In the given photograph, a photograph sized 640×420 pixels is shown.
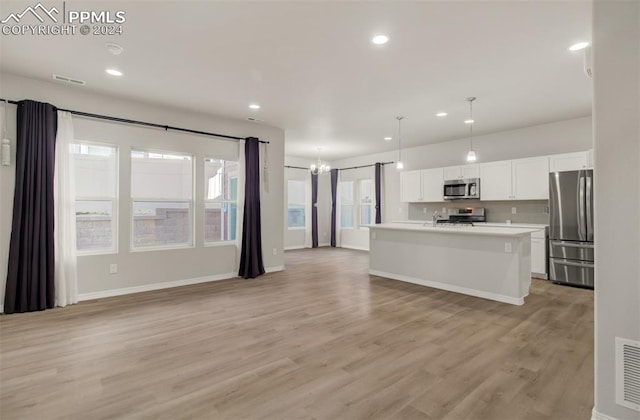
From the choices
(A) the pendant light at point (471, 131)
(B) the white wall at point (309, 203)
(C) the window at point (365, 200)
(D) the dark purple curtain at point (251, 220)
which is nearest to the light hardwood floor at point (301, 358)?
(D) the dark purple curtain at point (251, 220)

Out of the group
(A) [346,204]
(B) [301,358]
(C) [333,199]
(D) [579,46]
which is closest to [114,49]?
(B) [301,358]

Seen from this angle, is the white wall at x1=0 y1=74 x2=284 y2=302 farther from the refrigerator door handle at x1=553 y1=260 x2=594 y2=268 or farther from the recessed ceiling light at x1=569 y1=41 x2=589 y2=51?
the refrigerator door handle at x1=553 y1=260 x2=594 y2=268

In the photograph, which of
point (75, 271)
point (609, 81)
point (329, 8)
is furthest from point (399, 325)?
point (75, 271)

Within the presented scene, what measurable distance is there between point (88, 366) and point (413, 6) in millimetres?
3966

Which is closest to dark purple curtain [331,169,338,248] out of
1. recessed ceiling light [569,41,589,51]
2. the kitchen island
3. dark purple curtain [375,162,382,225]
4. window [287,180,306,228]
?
window [287,180,306,228]

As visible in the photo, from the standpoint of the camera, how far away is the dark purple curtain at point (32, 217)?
367cm

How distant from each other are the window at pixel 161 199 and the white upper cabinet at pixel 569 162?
6515mm

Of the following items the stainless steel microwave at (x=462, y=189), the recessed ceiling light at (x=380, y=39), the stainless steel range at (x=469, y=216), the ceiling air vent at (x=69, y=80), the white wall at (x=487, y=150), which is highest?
the ceiling air vent at (x=69, y=80)

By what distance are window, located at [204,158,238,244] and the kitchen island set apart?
283 centimetres

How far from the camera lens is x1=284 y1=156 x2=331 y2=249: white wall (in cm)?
955

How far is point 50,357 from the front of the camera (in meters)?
2.63

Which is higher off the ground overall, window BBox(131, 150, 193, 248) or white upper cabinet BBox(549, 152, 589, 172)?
white upper cabinet BBox(549, 152, 589, 172)

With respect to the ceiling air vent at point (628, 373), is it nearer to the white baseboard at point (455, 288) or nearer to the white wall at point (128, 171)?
the white baseboard at point (455, 288)

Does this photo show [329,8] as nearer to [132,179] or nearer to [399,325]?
[399,325]
